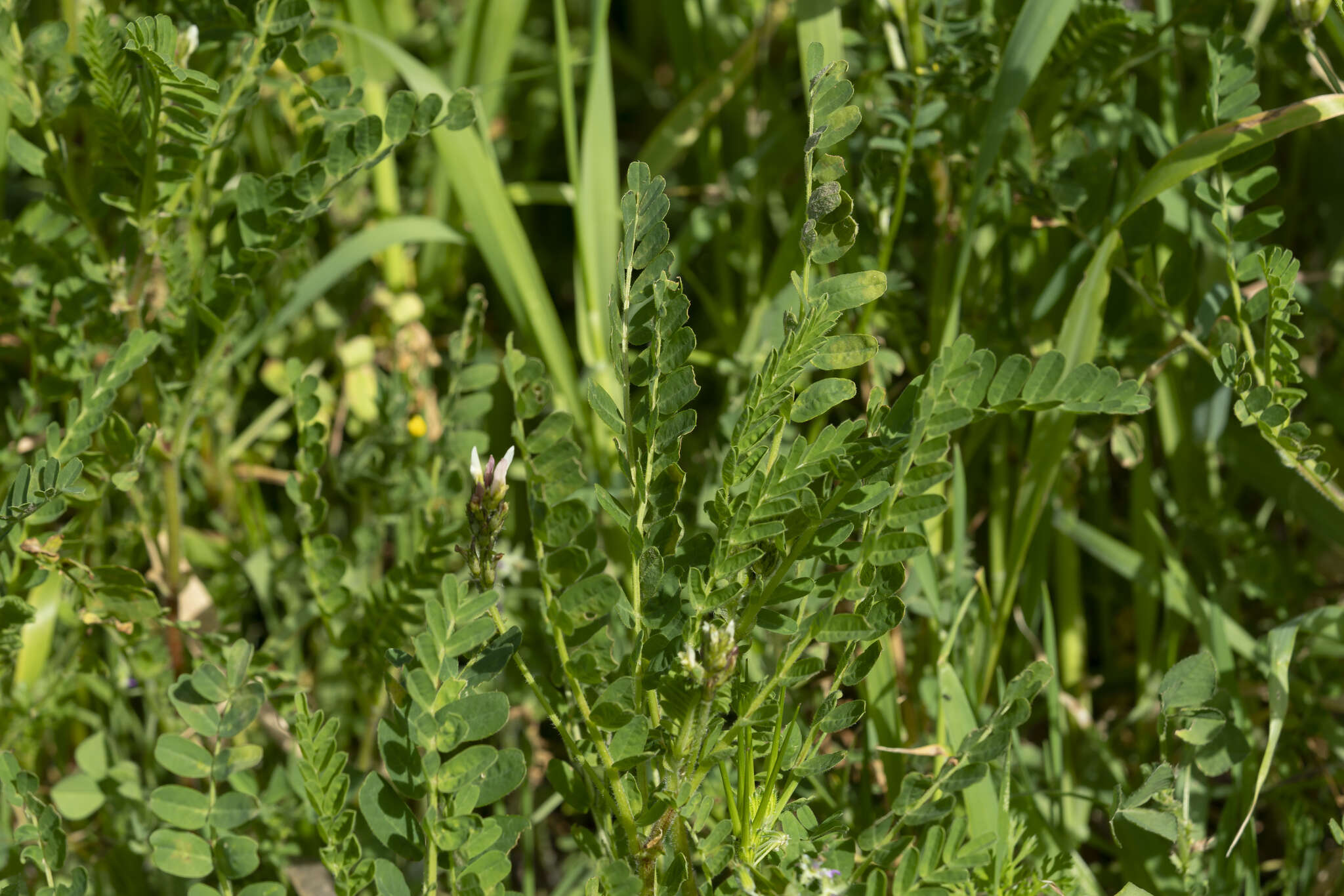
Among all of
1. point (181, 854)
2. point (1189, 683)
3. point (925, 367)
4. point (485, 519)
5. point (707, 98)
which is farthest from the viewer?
point (707, 98)

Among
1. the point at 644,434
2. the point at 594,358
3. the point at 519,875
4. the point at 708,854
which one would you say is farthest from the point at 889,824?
the point at 594,358

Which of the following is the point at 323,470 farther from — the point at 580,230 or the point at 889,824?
the point at 889,824

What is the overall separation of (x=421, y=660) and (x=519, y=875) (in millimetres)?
670

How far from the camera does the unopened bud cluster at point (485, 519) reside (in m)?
0.86

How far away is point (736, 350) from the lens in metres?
1.57

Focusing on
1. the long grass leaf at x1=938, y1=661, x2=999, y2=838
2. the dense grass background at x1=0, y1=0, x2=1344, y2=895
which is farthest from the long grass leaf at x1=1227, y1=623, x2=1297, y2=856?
the long grass leaf at x1=938, y1=661, x2=999, y2=838

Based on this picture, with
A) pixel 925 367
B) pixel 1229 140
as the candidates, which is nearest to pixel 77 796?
pixel 925 367

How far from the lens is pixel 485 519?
34.0 inches

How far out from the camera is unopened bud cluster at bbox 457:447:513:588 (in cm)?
86

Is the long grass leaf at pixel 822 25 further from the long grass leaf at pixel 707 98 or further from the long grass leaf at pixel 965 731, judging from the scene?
the long grass leaf at pixel 965 731

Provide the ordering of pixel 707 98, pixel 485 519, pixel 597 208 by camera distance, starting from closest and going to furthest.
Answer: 1. pixel 485 519
2. pixel 597 208
3. pixel 707 98

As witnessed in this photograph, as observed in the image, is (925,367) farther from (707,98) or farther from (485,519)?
(485,519)

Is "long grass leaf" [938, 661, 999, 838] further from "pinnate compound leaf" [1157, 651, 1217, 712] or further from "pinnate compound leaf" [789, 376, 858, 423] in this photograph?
"pinnate compound leaf" [789, 376, 858, 423]

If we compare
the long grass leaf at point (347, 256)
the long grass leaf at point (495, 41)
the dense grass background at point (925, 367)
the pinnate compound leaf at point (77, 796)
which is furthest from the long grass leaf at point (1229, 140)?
the pinnate compound leaf at point (77, 796)
